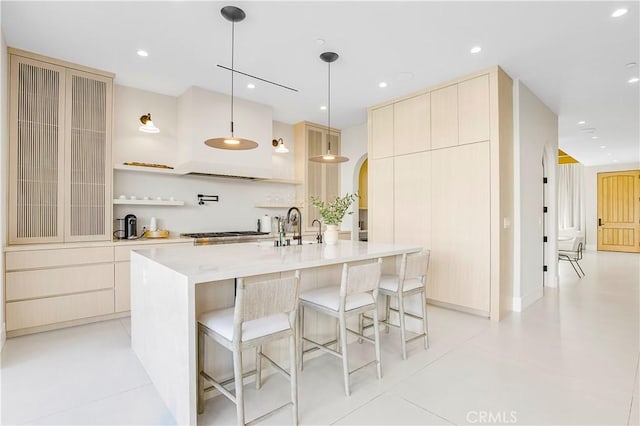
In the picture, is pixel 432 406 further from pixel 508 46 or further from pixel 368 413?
pixel 508 46

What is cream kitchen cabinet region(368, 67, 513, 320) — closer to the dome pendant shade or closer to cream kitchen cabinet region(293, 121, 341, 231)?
cream kitchen cabinet region(293, 121, 341, 231)

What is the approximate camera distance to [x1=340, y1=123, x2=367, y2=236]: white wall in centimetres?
656

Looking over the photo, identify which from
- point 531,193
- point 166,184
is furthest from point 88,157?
point 531,193

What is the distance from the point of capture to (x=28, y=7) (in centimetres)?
273

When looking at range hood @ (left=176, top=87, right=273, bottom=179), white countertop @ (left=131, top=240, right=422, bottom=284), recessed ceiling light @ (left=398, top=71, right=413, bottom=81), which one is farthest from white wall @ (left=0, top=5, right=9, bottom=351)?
recessed ceiling light @ (left=398, top=71, right=413, bottom=81)

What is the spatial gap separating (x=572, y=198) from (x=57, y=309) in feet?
45.5

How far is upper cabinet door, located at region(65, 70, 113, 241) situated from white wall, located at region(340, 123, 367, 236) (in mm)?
4162

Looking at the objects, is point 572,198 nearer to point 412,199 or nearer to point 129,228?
point 412,199

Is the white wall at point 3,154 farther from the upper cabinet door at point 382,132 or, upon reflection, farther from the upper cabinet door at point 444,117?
the upper cabinet door at point 444,117

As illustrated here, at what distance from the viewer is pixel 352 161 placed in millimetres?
6703

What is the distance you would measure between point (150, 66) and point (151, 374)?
331 centimetres

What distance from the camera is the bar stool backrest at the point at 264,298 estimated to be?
5.60ft

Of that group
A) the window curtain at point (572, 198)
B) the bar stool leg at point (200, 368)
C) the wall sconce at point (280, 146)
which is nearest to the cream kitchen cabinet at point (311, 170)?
the wall sconce at point (280, 146)
